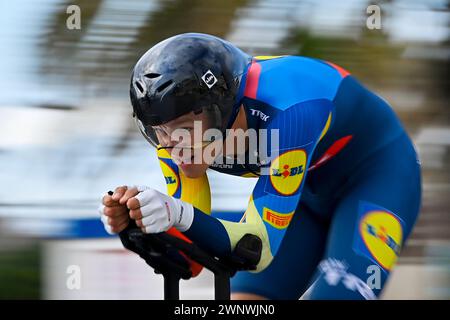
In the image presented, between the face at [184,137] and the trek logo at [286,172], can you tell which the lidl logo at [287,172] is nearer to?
the trek logo at [286,172]

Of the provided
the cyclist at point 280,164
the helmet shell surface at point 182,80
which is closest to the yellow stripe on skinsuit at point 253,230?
the cyclist at point 280,164

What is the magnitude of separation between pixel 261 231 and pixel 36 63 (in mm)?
3349

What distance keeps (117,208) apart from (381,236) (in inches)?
43.8

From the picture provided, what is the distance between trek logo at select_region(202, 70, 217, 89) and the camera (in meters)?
3.01

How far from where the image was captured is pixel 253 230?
2.94 meters

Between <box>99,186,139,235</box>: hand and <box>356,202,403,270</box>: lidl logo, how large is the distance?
1.01 meters

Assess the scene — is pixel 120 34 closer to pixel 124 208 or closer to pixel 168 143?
pixel 168 143

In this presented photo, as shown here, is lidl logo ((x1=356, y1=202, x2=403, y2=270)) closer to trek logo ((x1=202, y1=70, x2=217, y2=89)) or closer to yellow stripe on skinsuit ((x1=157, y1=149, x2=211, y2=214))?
yellow stripe on skinsuit ((x1=157, y1=149, x2=211, y2=214))

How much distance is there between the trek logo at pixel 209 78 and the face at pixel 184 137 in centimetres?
10

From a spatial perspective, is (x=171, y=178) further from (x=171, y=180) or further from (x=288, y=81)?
(x=288, y=81)

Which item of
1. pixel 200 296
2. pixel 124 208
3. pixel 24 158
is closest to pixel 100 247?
pixel 200 296

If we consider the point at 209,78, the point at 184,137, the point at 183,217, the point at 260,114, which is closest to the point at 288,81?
the point at 260,114

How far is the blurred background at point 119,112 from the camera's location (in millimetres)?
5098

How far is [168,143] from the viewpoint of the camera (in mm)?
3059
